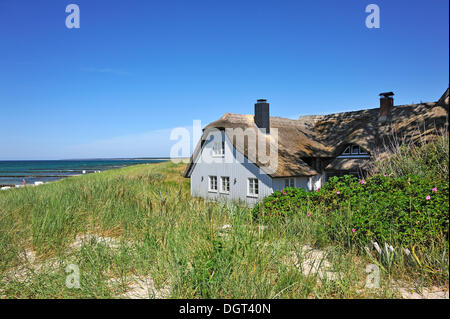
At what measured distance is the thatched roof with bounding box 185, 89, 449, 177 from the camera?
65.5 ft

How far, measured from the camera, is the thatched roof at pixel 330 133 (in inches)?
786

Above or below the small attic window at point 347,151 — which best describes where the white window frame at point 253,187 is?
below

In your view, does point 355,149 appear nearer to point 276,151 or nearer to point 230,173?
point 276,151

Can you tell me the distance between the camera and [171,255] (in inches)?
201

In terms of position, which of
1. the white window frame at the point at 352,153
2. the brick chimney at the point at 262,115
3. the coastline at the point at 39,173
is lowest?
the coastline at the point at 39,173

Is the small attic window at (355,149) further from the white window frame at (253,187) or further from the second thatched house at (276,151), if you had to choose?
the white window frame at (253,187)

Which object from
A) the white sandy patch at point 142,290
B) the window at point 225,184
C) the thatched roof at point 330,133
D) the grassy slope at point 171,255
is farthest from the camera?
the window at point 225,184

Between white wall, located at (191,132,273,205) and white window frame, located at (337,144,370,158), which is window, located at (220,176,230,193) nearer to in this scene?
white wall, located at (191,132,273,205)

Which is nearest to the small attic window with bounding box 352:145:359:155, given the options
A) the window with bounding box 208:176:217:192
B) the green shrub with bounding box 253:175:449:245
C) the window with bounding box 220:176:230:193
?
the window with bounding box 220:176:230:193

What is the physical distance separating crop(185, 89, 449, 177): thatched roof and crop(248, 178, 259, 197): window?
146cm

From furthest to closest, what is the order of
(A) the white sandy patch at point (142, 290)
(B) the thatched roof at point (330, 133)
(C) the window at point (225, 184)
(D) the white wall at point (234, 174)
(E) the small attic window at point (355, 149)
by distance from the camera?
(C) the window at point (225, 184) < (E) the small attic window at point (355, 149) < (D) the white wall at point (234, 174) < (B) the thatched roof at point (330, 133) < (A) the white sandy patch at point (142, 290)

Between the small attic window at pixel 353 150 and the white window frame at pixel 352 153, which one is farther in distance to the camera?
the small attic window at pixel 353 150

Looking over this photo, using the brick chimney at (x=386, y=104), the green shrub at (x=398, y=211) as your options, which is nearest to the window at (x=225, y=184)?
the brick chimney at (x=386, y=104)
